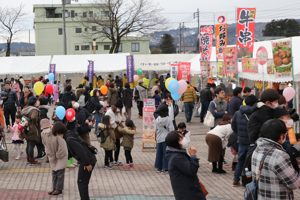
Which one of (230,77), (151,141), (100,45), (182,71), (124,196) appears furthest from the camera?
(100,45)

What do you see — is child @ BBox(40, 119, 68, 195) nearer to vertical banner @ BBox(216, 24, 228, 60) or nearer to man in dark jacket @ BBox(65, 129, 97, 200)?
man in dark jacket @ BBox(65, 129, 97, 200)

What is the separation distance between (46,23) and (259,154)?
278 feet

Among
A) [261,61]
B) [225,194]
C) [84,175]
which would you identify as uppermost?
[261,61]

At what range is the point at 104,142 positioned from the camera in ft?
39.8

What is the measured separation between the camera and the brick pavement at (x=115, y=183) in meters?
9.63

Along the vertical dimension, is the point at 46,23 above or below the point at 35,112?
above

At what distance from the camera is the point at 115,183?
1083 cm

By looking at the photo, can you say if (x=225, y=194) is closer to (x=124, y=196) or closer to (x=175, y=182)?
(x=124, y=196)

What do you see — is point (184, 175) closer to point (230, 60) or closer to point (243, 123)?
point (243, 123)

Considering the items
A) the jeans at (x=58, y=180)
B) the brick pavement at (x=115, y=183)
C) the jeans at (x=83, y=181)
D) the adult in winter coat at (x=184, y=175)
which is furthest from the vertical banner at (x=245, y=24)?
the adult in winter coat at (x=184, y=175)

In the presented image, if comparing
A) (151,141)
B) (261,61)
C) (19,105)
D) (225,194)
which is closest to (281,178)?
(225,194)

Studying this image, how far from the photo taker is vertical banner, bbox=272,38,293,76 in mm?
14047

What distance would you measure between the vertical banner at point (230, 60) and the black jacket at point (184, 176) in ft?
43.6

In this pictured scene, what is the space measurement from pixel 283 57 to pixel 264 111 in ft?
23.8
